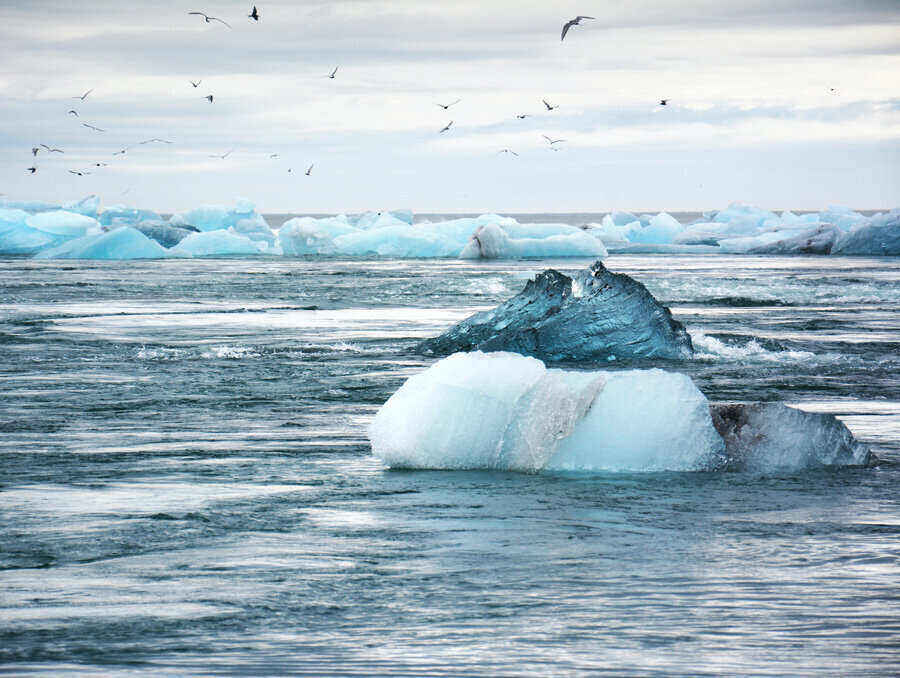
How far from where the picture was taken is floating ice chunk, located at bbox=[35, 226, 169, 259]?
42469 millimetres

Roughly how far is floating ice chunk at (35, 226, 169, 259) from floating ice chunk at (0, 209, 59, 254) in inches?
244

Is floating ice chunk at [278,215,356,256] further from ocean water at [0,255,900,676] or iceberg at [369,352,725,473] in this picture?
iceberg at [369,352,725,473]

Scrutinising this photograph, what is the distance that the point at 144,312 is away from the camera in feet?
64.6

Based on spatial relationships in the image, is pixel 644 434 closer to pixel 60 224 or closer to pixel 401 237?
pixel 401 237

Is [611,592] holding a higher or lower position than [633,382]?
lower

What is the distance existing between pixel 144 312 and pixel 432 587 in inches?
611

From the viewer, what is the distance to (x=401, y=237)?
47.8 m

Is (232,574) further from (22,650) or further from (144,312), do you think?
(144,312)

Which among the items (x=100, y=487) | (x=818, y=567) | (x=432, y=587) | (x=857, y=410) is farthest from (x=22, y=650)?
(x=857, y=410)

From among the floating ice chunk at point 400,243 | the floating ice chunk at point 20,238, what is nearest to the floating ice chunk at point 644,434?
the floating ice chunk at point 400,243

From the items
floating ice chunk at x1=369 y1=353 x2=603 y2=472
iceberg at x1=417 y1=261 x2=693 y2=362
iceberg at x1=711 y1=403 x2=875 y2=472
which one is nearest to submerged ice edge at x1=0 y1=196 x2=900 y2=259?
iceberg at x1=417 y1=261 x2=693 y2=362

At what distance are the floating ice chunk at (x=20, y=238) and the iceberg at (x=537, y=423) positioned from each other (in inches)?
1756

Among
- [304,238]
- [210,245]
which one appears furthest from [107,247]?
[304,238]

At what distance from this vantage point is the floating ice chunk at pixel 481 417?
7.03 m
